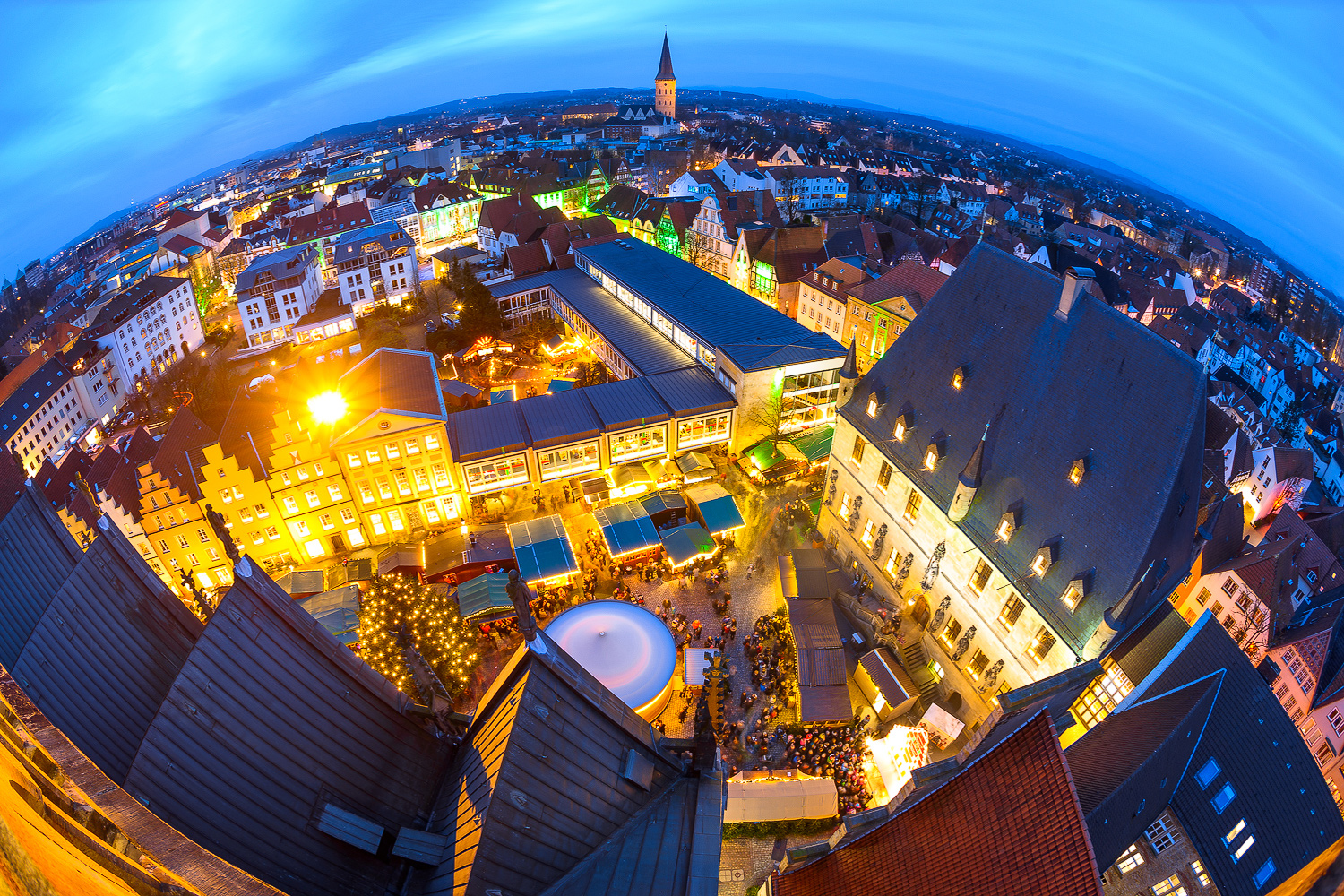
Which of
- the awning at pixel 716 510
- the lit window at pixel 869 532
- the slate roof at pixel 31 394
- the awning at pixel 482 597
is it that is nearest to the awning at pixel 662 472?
the awning at pixel 716 510

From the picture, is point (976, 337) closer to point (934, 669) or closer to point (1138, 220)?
point (934, 669)

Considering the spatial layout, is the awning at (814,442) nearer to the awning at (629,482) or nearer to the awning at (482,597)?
the awning at (629,482)

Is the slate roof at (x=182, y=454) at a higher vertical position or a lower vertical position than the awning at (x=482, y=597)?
higher

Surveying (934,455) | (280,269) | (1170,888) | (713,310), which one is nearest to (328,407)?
(713,310)

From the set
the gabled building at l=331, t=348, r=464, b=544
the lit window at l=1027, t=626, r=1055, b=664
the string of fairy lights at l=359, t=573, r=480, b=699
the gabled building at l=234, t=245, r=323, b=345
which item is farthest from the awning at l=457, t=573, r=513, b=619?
the gabled building at l=234, t=245, r=323, b=345

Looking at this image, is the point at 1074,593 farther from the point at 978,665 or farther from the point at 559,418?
the point at 559,418

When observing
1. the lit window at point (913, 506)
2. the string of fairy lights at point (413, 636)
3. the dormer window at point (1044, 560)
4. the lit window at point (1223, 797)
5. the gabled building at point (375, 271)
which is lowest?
the lit window at point (1223, 797)
